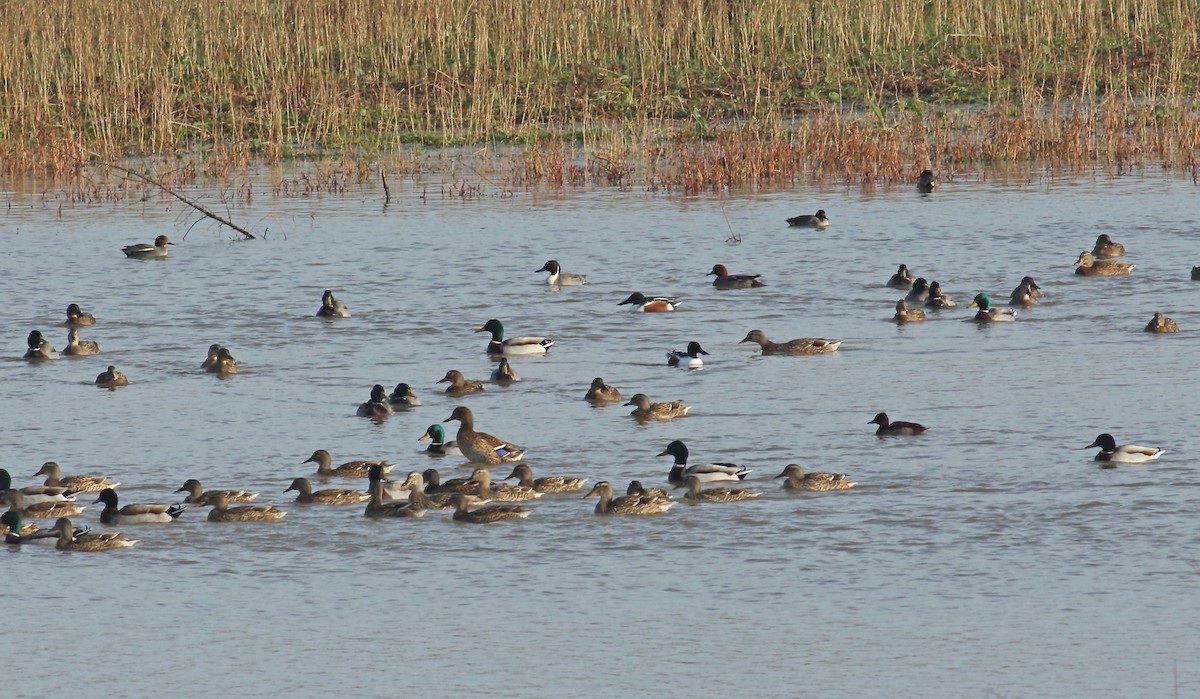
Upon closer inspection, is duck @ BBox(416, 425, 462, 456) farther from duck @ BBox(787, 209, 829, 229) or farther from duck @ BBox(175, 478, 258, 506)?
duck @ BBox(787, 209, 829, 229)

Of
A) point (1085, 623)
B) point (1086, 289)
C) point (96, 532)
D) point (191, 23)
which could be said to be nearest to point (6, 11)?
point (191, 23)

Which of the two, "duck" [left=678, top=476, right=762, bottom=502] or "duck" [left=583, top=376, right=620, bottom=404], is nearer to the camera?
"duck" [left=678, top=476, right=762, bottom=502]

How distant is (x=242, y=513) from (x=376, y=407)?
3600 mm

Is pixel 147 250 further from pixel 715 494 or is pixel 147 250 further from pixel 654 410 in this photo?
pixel 715 494

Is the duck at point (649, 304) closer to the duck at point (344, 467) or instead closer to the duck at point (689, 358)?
the duck at point (689, 358)

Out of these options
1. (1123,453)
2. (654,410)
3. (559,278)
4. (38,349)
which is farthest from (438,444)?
(559,278)


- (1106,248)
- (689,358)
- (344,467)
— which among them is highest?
(1106,248)

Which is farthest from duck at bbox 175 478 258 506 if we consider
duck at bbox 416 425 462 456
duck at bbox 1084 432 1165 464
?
duck at bbox 1084 432 1165 464

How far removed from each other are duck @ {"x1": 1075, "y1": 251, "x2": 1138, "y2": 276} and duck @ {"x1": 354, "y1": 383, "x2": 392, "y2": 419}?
10.2 m

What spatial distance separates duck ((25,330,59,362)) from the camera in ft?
70.1

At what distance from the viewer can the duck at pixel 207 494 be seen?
1472cm

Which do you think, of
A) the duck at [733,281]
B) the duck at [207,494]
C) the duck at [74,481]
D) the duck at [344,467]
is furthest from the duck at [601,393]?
the duck at [733,281]

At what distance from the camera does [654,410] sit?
58.2 ft

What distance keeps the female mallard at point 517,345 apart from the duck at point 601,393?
2.61 m
